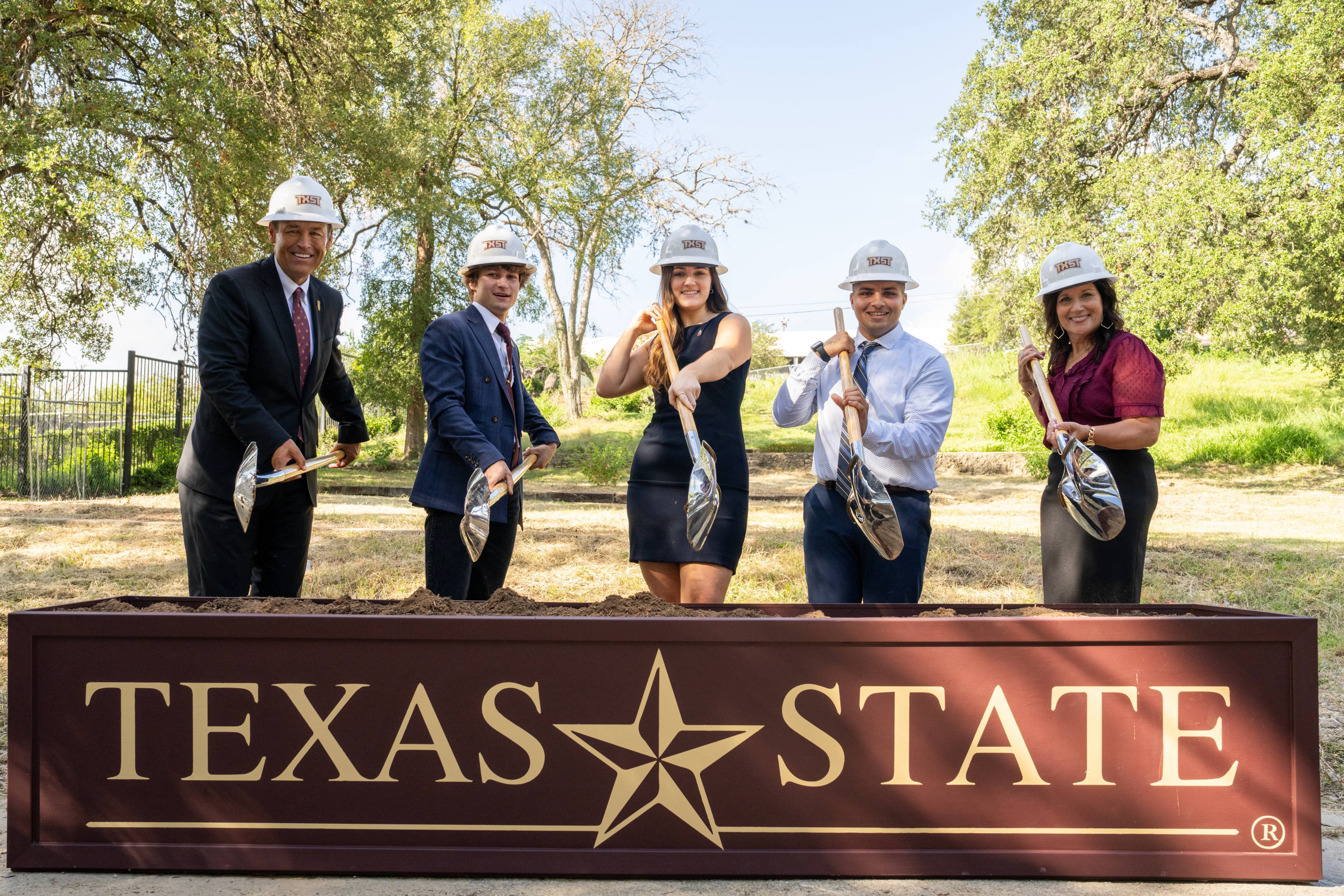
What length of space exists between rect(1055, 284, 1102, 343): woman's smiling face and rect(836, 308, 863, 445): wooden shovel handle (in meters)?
0.67

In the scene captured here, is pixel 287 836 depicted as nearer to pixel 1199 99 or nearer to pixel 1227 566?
pixel 1227 566

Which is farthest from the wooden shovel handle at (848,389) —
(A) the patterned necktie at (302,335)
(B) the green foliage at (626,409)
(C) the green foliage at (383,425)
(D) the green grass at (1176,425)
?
(C) the green foliage at (383,425)

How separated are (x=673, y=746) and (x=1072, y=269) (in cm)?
183

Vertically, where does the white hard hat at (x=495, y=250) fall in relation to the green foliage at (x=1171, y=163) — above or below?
below

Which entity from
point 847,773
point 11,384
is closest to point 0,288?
point 11,384

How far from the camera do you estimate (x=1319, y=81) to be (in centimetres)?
1149

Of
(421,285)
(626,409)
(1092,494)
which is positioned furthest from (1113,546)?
(626,409)

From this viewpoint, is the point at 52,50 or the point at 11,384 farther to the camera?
the point at 11,384

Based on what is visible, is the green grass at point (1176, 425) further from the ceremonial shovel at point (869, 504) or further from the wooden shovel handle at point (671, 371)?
the ceremonial shovel at point (869, 504)

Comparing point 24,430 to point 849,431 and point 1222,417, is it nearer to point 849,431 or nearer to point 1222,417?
point 849,431

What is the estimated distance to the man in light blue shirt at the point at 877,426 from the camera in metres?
2.74

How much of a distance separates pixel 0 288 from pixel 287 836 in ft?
37.6

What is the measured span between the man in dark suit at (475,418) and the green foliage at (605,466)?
32.4ft

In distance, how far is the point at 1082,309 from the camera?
9.45 feet
